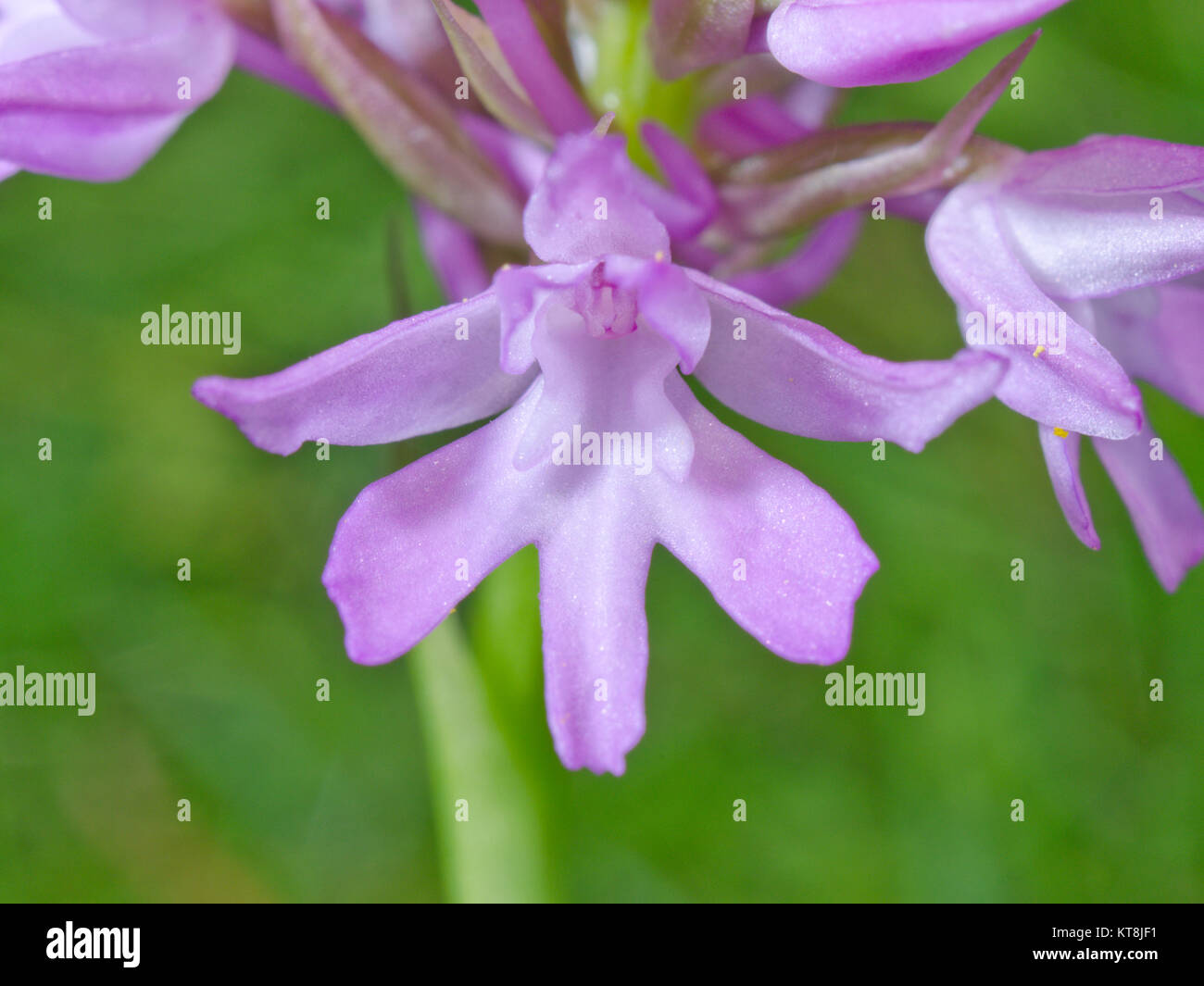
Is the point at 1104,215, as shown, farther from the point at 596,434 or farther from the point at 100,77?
the point at 100,77

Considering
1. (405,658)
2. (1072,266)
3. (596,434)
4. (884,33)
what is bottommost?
(405,658)

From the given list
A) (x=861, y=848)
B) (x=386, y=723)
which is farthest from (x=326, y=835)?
(x=861, y=848)

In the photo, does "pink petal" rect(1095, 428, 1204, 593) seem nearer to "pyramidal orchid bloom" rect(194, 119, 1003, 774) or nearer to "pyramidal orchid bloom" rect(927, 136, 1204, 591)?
"pyramidal orchid bloom" rect(927, 136, 1204, 591)

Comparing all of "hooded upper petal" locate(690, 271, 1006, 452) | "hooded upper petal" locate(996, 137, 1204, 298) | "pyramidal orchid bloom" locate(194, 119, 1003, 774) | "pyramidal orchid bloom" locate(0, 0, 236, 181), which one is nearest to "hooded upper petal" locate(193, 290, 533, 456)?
"pyramidal orchid bloom" locate(194, 119, 1003, 774)

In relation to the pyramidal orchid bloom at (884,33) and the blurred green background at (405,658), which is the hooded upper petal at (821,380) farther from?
the blurred green background at (405,658)

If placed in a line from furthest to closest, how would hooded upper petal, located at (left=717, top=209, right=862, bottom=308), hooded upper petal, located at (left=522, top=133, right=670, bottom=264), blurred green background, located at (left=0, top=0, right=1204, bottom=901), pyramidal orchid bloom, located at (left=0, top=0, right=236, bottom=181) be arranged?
blurred green background, located at (left=0, top=0, right=1204, bottom=901) < hooded upper petal, located at (left=717, top=209, right=862, bottom=308) < pyramidal orchid bloom, located at (left=0, top=0, right=236, bottom=181) < hooded upper petal, located at (left=522, top=133, right=670, bottom=264)

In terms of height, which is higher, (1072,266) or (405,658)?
(1072,266)

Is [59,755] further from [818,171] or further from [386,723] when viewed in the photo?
[818,171]

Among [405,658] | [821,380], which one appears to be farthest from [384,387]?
[405,658]
